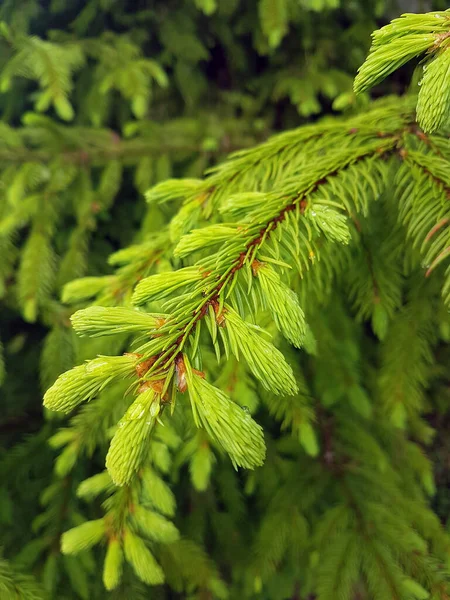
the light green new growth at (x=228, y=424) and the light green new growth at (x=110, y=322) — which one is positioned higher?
the light green new growth at (x=110, y=322)

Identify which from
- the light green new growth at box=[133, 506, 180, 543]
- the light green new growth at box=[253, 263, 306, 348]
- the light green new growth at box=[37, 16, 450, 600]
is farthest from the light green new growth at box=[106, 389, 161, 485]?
the light green new growth at box=[133, 506, 180, 543]

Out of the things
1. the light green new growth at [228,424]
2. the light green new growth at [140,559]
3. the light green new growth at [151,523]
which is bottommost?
the light green new growth at [140,559]

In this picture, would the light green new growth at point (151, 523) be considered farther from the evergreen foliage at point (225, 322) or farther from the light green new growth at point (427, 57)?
the light green new growth at point (427, 57)

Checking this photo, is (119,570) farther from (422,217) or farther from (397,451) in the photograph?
(397,451)

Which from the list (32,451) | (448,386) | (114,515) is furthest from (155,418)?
(448,386)

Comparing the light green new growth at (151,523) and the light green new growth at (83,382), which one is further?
the light green new growth at (151,523)

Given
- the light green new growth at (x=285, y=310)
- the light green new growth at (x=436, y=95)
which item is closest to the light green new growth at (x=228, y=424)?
the light green new growth at (x=285, y=310)

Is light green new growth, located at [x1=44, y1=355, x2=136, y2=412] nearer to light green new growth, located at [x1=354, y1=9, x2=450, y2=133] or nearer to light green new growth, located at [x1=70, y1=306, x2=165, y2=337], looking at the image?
light green new growth, located at [x1=70, y1=306, x2=165, y2=337]

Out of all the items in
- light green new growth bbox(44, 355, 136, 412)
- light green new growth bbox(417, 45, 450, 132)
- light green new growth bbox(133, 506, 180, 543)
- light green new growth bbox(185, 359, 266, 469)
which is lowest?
light green new growth bbox(133, 506, 180, 543)

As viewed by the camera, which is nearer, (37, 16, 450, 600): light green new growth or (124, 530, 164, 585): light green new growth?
(37, 16, 450, 600): light green new growth
